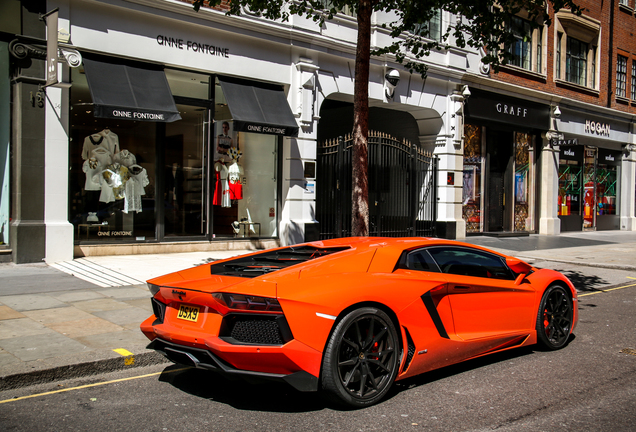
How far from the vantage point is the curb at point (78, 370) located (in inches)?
186

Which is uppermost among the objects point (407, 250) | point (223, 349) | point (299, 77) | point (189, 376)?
point (299, 77)

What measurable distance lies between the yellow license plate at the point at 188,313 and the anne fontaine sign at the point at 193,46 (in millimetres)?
9527

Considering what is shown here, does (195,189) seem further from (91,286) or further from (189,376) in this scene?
(189,376)

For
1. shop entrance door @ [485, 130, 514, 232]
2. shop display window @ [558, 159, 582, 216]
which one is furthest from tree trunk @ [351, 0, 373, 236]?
shop display window @ [558, 159, 582, 216]

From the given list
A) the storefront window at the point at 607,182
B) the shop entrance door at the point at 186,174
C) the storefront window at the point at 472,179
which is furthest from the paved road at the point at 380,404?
the storefront window at the point at 607,182

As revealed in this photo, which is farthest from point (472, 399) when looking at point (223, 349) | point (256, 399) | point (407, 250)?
point (223, 349)

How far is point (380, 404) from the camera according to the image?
4309 millimetres

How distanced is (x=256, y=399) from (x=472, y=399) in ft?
5.60

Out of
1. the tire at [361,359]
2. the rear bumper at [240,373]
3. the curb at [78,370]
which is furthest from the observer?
the curb at [78,370]

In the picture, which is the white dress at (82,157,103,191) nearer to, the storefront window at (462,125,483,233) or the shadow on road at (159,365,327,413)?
the shadow on road at (159,365,327,413)

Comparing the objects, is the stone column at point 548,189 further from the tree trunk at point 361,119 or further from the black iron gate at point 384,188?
the tree trunk at point 361,119

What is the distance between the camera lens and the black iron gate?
15422 millimetres

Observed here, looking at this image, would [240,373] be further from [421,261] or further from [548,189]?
[548,189]

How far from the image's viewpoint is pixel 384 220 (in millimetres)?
16781
